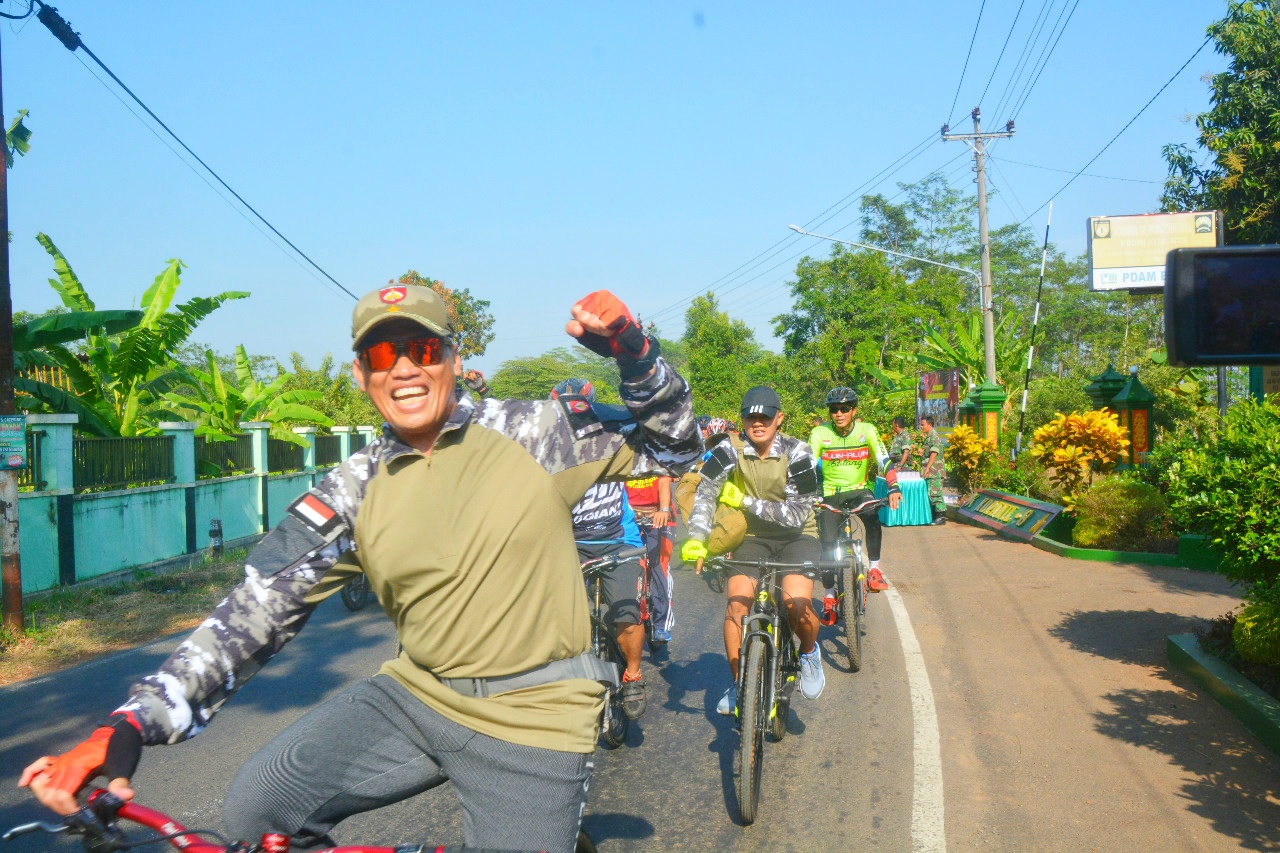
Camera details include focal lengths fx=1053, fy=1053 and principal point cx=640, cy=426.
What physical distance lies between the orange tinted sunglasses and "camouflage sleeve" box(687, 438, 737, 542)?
10.5 ft

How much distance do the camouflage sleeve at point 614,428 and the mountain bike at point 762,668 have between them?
2621mm

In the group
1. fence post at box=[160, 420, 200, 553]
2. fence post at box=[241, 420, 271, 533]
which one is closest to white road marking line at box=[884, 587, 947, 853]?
fence post at box=[160, 420, 200, 553]

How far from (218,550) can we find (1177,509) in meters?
12.7

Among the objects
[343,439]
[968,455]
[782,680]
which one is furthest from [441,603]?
[343,439]

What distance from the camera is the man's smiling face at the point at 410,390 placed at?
2461 millimetres

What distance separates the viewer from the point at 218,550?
15023 millimetres

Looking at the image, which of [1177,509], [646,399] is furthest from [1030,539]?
[646,399]

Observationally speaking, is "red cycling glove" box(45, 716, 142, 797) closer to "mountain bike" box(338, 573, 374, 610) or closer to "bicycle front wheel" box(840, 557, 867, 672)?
"bicycle front wheel" box(840, 557, 867, 672)

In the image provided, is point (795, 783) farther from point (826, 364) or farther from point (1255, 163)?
point (826, 364)

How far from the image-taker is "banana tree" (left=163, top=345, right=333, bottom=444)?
17.6m

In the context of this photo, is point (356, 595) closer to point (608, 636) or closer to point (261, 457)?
point (608, 636)

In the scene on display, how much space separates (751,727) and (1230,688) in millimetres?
3356

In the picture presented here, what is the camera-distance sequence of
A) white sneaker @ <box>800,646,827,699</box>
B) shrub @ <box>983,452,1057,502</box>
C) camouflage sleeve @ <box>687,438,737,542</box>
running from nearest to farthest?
camouflage sleeve @ <box>687,438,737,542</box>, white sneaker @ <box>800,646,827,699</box>, shrub @ <box>983,452,1057,502</box>

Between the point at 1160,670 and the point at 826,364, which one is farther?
the point at 826,364
